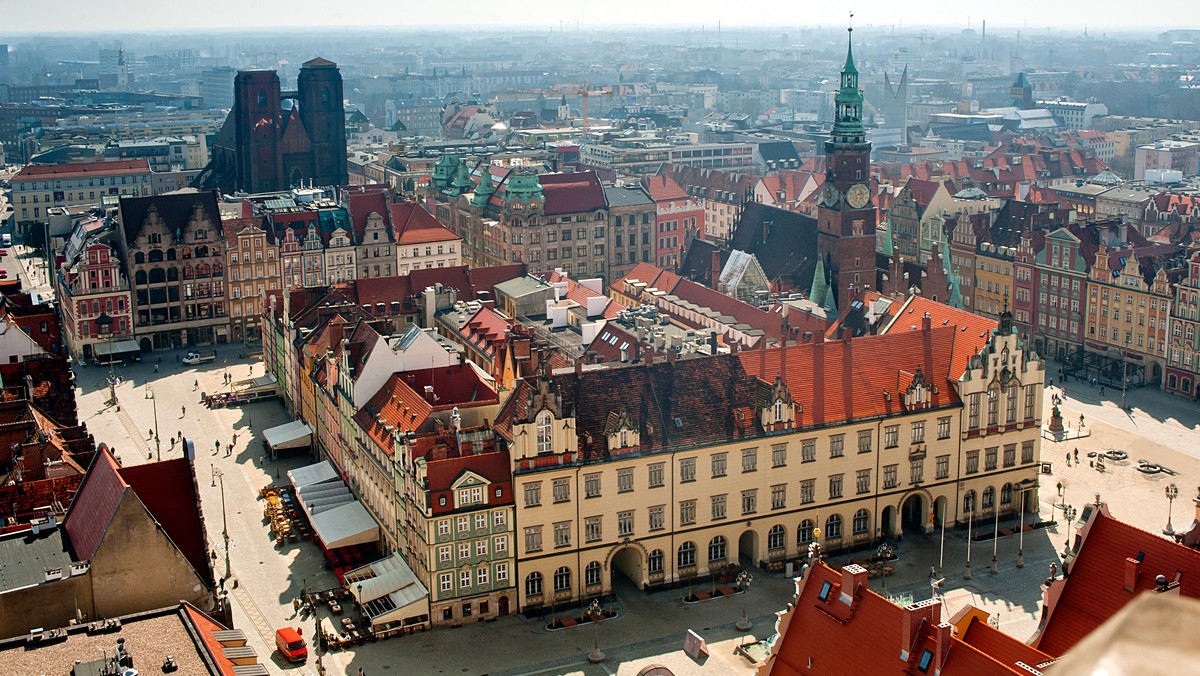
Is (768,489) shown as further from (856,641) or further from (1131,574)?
(856,641)

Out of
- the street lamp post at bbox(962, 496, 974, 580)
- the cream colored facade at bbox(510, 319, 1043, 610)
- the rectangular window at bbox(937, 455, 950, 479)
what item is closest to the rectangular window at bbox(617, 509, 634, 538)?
the cream colored facade at bbox(510, 319, 1043, 610)

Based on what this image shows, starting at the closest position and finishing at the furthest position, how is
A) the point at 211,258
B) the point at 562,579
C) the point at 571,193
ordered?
the point at 562,579
the point at 211,258
the point at 571,193

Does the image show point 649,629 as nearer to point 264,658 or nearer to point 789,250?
point 264,658

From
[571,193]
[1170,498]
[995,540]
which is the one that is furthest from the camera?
[571,193]

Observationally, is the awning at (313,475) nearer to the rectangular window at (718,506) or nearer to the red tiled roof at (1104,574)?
the rectangular window at (718,506)

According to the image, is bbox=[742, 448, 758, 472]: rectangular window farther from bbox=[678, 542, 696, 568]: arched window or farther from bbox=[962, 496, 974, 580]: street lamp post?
bbox=[962, 496, 974, 580]: street lamp post

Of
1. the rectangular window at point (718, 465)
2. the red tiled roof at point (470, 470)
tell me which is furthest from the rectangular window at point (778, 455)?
the red tiled roof at point (470, 470)

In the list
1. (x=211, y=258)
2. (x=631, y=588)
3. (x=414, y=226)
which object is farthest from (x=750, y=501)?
(x=414, y=226)
